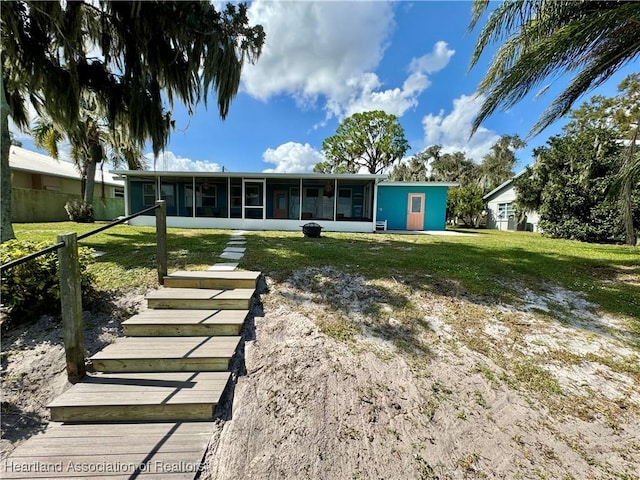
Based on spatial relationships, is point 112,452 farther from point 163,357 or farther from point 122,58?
point 122,58

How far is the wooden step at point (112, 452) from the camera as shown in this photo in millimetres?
1628

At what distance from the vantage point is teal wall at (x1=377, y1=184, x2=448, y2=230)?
14047 mm

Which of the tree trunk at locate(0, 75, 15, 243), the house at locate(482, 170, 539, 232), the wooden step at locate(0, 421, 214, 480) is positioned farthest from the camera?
the house at locate(482, 170, 539, 232)

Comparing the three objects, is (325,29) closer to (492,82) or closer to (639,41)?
(492,82)

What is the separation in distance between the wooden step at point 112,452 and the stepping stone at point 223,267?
2572 mm

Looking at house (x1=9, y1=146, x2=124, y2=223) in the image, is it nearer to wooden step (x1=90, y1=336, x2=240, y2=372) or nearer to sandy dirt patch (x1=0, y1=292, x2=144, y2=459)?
sandy dirt patch (x1=0, y1=292, x2=144, y2=459)

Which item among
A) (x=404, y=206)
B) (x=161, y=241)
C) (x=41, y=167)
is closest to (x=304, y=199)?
(x=404, y=206)

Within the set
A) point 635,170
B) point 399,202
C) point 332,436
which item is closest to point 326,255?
point 332,436

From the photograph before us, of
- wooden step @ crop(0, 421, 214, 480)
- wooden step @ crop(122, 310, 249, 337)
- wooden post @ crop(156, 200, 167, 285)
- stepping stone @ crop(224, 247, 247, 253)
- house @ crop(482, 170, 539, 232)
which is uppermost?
house @ crop(482, 170, 539, 232)

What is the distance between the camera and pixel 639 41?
171 inches

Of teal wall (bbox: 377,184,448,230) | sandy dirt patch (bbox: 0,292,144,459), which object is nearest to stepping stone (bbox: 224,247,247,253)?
sandy dirt patch (bbox: 0,292,144,459)

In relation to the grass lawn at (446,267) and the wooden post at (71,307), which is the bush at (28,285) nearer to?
the grass lawn at (446,267)

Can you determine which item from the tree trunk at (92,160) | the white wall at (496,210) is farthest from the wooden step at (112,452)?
the white wall at (496,210)

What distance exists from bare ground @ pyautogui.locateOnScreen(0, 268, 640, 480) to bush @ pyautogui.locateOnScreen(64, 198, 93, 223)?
12591mm
